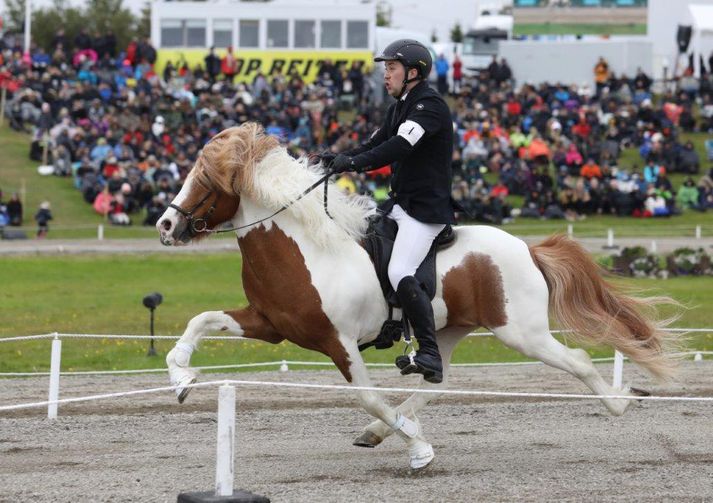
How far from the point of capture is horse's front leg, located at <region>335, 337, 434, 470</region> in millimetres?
9422

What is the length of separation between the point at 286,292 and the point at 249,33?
40.4 m

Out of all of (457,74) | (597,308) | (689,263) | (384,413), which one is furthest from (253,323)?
(457,74)

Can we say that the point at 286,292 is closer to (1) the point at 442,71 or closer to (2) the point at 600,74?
(1) the point at 442,71

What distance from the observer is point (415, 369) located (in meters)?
9.41

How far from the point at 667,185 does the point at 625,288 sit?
27936mm

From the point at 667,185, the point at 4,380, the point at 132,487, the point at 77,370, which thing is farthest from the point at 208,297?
the point at 667,185

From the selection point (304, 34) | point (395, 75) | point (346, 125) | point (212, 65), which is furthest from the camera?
point (304, 34)

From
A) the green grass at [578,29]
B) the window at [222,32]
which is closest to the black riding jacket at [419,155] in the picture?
the window at [222,32]

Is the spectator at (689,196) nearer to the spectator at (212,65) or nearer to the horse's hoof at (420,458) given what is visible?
the spectator at (212,65)

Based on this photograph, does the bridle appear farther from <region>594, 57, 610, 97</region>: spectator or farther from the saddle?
<region>594, 57, 610, 97</region>: spectator

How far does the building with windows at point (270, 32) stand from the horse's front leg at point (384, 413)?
128 ft

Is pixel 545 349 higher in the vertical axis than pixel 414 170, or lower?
lower

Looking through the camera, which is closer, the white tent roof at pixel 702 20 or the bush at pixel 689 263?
the bush at pixel 689 263

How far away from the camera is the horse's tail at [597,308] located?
1022 cm
